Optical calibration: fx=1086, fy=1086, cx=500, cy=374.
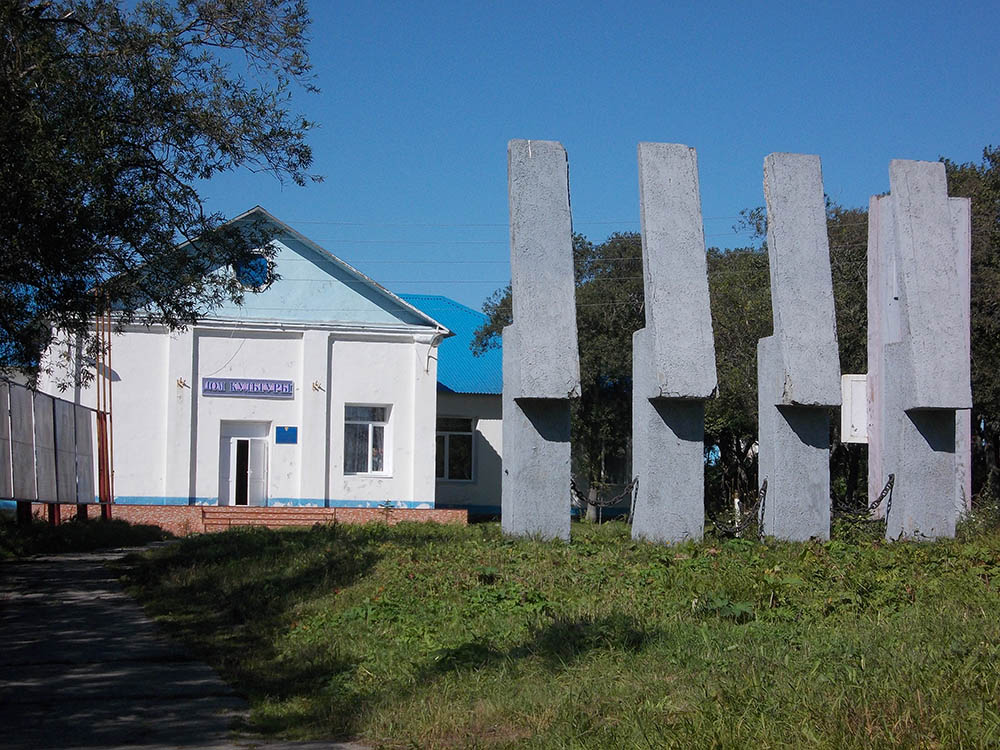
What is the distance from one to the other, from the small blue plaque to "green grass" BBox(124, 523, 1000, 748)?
47.2ft

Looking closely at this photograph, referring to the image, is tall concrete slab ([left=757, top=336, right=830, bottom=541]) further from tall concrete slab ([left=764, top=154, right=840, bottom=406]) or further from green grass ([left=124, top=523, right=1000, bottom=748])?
green grass ([left=124, top=523, right=1000, bottom=748])

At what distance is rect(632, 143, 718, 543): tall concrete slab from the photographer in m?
12.9

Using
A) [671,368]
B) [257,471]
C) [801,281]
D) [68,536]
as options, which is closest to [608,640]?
[671,368]

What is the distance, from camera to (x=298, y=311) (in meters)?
28.2

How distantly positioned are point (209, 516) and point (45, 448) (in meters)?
6.79

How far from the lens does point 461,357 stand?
36.6 meters

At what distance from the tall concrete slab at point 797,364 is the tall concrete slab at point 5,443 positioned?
10.8 meters

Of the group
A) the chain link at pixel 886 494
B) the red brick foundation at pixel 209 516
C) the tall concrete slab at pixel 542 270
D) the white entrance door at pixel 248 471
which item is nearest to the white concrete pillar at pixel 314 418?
the white entrance door at pixel 248 471

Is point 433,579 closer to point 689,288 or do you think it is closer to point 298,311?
point 689,288

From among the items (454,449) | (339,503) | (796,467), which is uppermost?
(796,467)

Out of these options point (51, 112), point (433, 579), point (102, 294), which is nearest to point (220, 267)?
point (102, 294)

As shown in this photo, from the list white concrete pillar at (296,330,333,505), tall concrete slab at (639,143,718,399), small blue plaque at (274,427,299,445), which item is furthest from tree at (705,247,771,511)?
tall concrete slab at (639,143,718,399)

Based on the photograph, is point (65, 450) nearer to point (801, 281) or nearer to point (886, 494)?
point (801, 281)

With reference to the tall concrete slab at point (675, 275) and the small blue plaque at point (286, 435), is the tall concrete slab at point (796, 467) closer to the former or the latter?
the tall concrete slab at point (675, 275)
